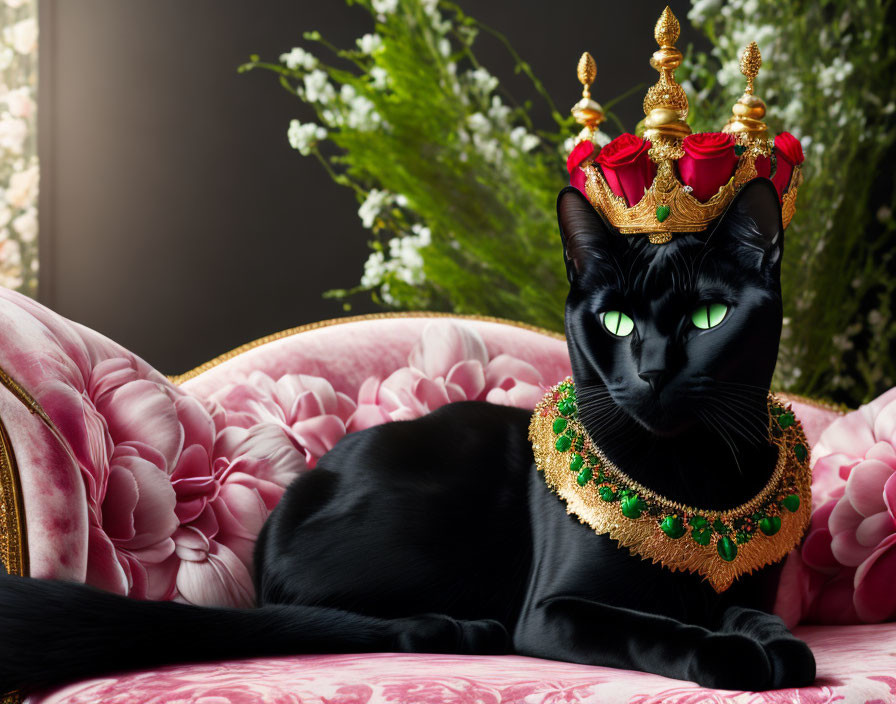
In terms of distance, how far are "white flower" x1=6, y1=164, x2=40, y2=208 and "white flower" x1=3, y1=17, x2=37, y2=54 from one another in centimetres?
30

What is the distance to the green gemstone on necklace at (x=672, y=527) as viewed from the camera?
76 cm

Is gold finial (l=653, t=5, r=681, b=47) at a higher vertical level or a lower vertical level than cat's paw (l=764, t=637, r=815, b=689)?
higher

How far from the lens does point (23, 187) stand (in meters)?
2.13

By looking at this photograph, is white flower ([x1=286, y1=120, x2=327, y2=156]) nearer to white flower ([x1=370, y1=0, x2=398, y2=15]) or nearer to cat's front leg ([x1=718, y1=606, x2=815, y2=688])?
white flower ([x1=370, y1=0, x2=398, y2=15])

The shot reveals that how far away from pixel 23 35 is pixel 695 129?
5.80 feet

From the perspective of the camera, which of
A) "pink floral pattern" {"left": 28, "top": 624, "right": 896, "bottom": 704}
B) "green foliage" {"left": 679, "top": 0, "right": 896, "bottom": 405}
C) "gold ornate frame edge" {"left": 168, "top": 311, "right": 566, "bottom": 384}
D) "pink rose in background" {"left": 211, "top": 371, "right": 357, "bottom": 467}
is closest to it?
"pink floral pattern" {"left": 28, "top": 624, "right": 896, "bottom": 704}

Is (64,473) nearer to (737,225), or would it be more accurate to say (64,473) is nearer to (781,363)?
(737,225)

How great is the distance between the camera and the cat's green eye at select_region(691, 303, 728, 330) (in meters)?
0.74

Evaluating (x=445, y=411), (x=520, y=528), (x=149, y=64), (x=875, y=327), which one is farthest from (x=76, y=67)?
(x=875, y=327)

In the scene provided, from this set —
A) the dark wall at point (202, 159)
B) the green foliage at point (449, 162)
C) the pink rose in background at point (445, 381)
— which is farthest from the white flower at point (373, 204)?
the pink rose in background at point (445, 381)

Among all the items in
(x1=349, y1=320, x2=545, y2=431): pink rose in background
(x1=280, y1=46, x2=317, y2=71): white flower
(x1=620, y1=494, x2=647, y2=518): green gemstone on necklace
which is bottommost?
(x1=620, y1=494, x2=647, y2=518): green gemstone on necklace

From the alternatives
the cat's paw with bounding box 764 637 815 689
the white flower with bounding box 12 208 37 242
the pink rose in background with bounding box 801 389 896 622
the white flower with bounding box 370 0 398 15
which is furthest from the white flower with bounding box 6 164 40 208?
the cat's paw with bounding box 764 637 815 689

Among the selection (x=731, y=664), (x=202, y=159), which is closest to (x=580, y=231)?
(x=731, y=664)

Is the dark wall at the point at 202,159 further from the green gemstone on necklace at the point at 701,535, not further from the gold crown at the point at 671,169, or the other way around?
the green gemstone on necklace at the point at 701,535
